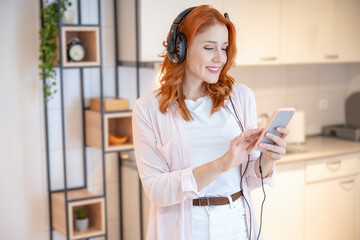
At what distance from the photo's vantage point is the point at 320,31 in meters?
3.53

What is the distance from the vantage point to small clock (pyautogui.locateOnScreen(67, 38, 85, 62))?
9.04 feet

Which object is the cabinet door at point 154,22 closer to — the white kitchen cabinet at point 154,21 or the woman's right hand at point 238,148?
the white kitchen cabinet at point 154,21

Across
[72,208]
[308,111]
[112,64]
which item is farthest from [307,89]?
[72,208]

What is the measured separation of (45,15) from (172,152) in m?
1.60

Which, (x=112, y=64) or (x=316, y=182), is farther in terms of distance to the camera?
(x=316, y=182)

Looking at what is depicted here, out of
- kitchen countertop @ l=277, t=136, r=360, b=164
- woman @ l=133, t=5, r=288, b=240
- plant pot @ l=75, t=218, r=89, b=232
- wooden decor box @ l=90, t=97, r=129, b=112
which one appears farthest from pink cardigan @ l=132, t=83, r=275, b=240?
kitchen countertop @ l=277, t=136, r=360, b=164

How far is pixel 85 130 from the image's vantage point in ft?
9.95

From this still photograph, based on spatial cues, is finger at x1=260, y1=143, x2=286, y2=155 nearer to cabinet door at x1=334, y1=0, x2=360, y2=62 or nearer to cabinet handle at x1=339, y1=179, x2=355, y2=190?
cabinet handle at x1=339, y1=179, x2=355, y2=190

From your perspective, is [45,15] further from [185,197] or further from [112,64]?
[185,197]

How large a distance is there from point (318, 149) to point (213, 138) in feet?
6.69

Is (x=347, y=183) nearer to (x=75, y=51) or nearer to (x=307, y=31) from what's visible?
(x=307, y=31)

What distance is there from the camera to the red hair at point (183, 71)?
1.60 metres

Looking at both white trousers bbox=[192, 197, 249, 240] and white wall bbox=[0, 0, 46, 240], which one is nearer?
white trousers bbox=[192, 197, 249, 240]

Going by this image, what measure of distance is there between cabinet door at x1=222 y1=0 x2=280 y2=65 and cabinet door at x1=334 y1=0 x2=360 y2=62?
0.62 meters
